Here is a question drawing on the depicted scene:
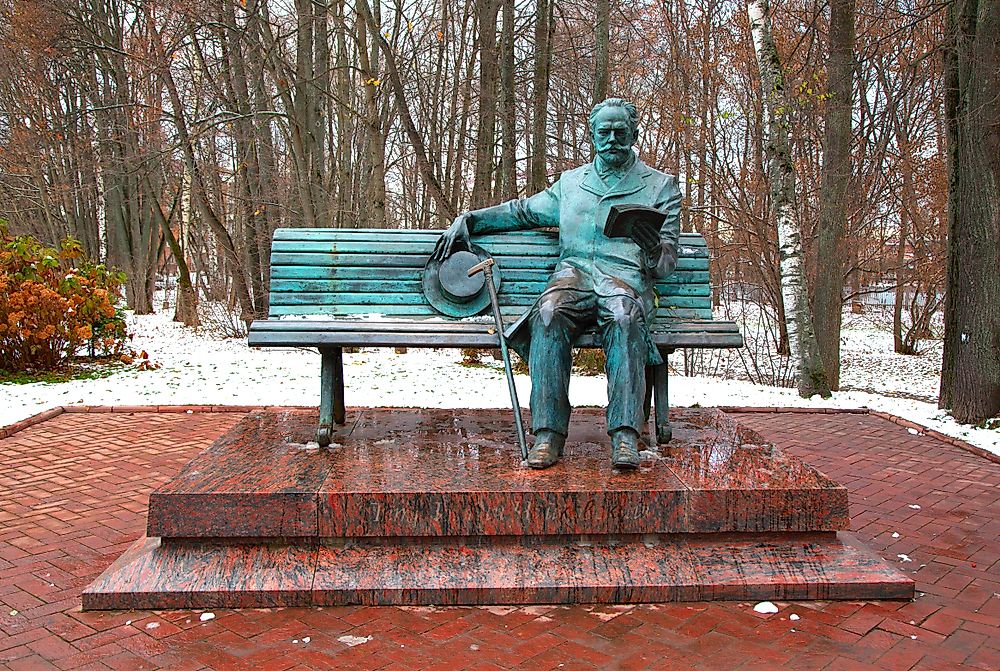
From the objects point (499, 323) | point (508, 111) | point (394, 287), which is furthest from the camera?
point (508, 111)

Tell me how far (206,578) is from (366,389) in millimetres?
6009

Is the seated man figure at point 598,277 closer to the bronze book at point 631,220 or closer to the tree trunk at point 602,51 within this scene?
the bronze book at point 631,220

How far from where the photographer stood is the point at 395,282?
505cm

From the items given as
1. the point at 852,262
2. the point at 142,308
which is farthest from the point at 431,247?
the point at 142,308

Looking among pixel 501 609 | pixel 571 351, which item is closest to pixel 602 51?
pixel 571 351

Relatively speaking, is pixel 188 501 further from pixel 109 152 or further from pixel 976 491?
pixel 109 152

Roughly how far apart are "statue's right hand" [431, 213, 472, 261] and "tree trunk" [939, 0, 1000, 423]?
4793mm

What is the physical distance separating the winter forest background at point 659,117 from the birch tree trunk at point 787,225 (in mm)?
149

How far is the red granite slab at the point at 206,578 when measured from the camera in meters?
3.53

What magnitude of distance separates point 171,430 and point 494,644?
4.74 metres

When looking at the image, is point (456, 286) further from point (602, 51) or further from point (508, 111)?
point (508, 111)

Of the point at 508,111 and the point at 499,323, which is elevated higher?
the point at 508,111

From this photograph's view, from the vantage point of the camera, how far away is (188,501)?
3715mm

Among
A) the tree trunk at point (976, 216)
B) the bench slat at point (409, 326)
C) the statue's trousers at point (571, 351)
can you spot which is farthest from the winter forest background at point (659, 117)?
the statue's trousers at point (571, 351)
